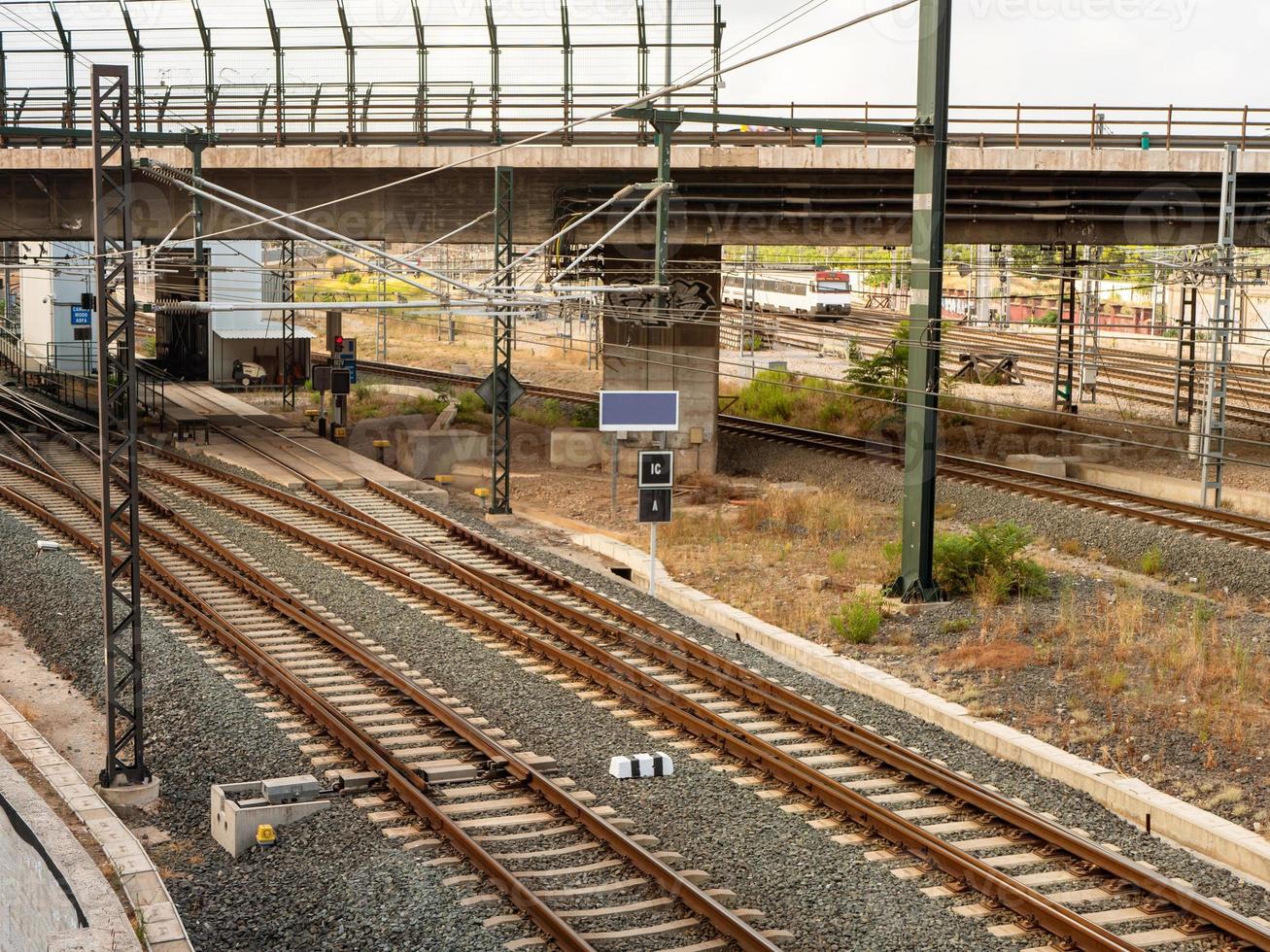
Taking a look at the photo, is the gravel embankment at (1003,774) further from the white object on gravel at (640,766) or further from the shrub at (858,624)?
the white object on gravel at (640,766)

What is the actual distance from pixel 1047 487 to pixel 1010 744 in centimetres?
1261

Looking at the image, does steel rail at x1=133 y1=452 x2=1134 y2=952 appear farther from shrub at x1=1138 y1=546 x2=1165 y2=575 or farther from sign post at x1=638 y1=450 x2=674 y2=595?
shrub at x1=1138 y1=546 x2=1165 y2=575

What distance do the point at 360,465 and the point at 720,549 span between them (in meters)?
9.82

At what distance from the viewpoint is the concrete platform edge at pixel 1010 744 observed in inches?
434

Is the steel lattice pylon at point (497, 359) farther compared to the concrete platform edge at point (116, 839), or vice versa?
the steel lattice pylon at point (497, 359)

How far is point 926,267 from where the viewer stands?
59.2 feet

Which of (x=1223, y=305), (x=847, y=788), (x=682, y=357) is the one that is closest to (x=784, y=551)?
(x=1223, y=305)

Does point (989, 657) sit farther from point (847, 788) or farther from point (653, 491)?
point (653, 491)

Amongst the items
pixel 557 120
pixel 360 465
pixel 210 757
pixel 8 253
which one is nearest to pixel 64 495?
pixel 360 465

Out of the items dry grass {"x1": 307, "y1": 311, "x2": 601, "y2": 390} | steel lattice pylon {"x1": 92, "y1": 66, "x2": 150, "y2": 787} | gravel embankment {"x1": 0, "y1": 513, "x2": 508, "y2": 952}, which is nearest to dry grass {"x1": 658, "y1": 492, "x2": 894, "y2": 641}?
gravel embankment {"x1": 0, "y1": 513, "x2": 508, "y2": 952}

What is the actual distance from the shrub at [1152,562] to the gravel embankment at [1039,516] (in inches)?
2.8

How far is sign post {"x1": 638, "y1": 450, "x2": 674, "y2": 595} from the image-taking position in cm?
1928

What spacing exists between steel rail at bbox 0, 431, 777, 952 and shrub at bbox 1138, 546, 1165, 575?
10.6 metres

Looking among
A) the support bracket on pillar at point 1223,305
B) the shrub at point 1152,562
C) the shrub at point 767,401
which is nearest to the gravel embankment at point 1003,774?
the shrub at point 1152,562
